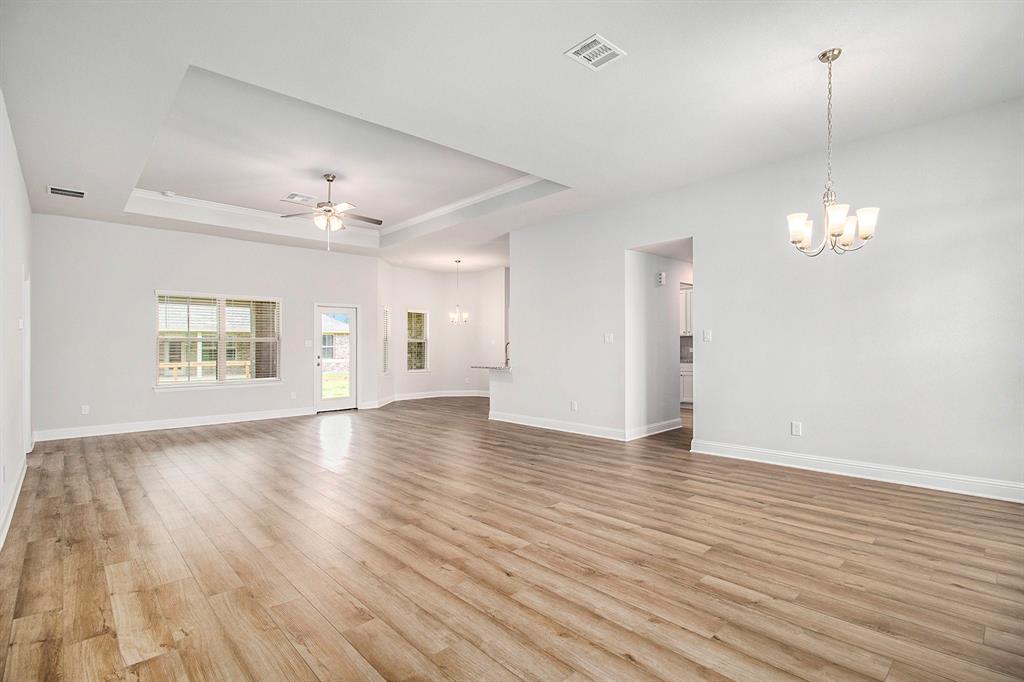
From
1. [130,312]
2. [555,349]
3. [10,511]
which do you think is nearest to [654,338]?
[555,349]

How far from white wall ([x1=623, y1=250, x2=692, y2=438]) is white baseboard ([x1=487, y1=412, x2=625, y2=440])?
241 mm

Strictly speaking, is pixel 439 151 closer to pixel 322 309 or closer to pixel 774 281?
pixel 774 281

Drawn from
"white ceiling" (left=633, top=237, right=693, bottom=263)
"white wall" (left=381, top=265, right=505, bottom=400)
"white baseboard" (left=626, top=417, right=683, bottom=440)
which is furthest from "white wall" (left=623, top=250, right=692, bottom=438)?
"white wall" (left=381, top=265, right=505, bottom=400)

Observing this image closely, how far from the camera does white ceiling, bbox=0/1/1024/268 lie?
2.78 m

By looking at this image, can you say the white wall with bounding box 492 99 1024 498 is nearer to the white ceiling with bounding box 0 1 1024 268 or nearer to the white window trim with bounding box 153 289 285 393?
the white ceiling with bounding box 0 1 1024 268

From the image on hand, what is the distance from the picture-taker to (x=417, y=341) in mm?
11664

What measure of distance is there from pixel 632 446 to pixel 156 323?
705cm

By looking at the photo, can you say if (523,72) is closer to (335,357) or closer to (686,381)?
(335,357)

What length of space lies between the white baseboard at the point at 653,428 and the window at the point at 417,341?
6307mm

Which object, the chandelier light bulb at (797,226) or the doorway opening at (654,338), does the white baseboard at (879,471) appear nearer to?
the doorway opening at (654,338)

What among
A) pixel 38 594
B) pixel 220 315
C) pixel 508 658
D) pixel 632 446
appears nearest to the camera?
pixel 508 658

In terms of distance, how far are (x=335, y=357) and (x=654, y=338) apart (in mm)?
5886

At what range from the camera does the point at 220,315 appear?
26.4ft

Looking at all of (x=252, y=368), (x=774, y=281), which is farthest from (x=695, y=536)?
(x=252, y=368)
